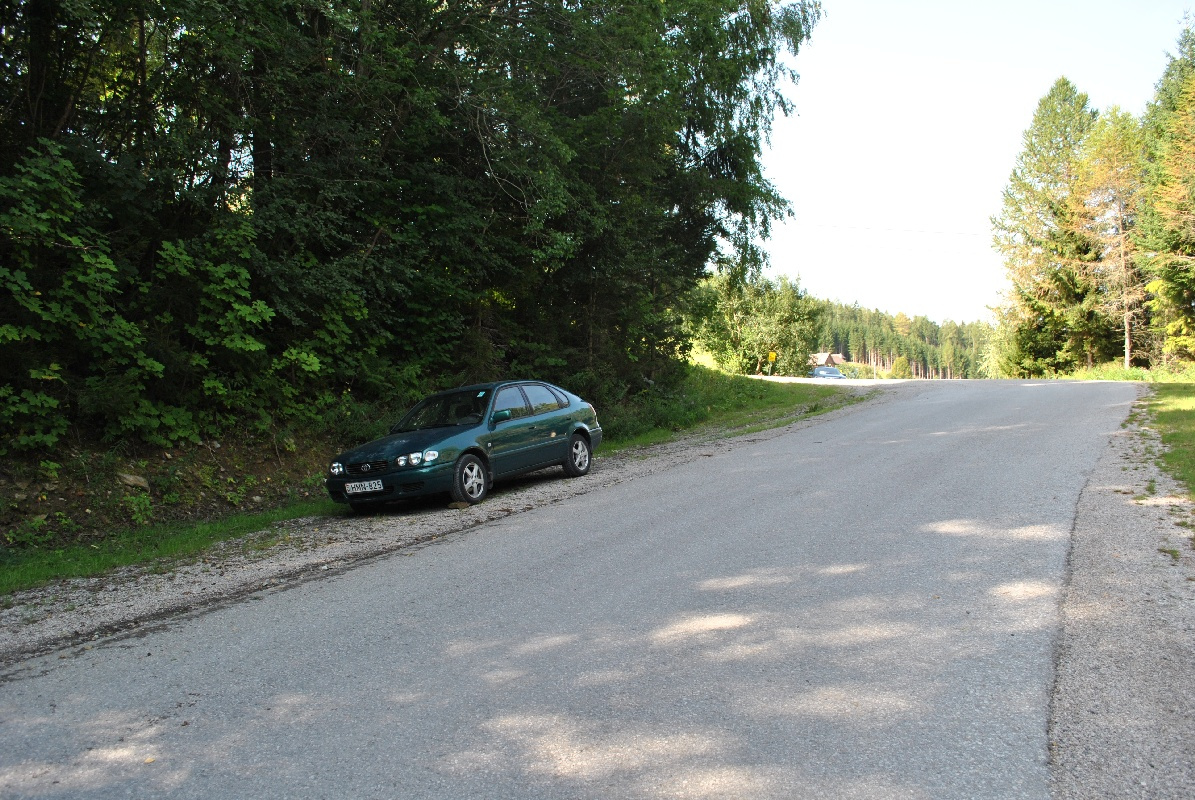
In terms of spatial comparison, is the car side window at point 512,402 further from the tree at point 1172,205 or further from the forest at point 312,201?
the tree at point 1172,205

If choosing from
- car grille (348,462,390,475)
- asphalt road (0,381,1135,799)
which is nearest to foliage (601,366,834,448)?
car grille (348,462,390,475)

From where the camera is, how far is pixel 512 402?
11.7 meters

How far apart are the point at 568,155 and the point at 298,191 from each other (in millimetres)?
4827

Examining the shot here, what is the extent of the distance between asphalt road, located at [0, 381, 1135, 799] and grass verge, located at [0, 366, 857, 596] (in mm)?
2851

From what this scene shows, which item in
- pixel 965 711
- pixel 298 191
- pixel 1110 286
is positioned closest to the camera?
pixel 965 711

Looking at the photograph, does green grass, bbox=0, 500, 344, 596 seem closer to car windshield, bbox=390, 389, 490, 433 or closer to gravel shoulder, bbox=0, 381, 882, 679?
gravel shoulder, bbox=0, 381, 882, 679

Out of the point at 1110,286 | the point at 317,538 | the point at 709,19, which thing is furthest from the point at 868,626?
the point at 1110,286

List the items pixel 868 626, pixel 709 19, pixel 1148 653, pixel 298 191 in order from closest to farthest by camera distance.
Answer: pixel 1148 653 → pixel 868 626 → pixel 298 191 → pixel 709 19

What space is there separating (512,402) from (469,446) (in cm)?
144

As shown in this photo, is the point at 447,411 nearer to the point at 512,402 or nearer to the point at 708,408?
the point at 512,402

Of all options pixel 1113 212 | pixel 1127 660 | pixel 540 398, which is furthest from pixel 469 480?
pixel 1113 212

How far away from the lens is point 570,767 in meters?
3.28

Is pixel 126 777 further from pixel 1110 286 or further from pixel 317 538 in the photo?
pixel 1110 286

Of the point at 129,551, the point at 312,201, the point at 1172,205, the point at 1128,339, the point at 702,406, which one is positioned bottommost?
the point at 129,551
